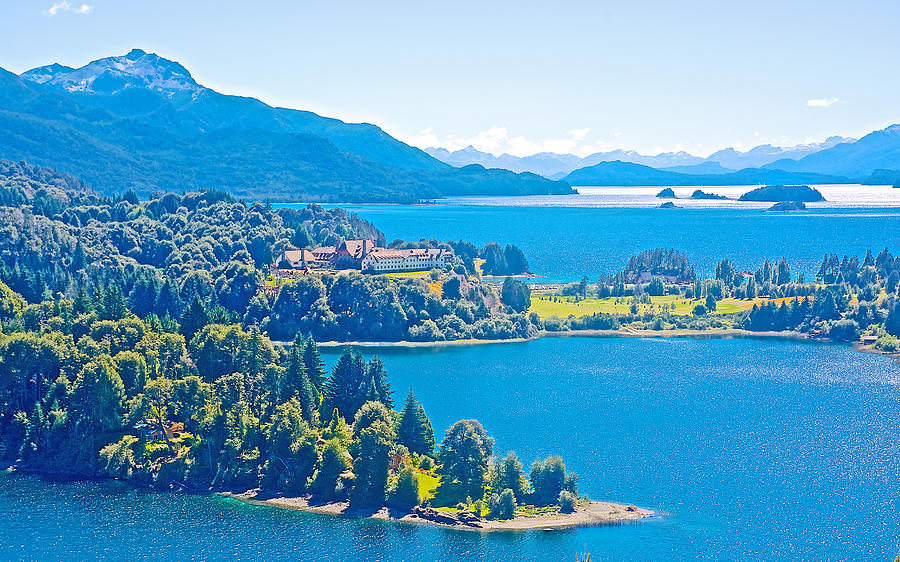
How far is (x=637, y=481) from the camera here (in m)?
62.5

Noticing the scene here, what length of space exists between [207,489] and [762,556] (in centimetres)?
3295

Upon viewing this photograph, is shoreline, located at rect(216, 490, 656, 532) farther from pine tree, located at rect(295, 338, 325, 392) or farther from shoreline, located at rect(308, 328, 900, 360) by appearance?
shoreline, located at rect(308, 328, 900, 360)

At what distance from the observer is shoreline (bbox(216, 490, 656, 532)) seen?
56031mm

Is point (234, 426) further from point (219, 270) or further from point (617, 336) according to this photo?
point (219, 270)

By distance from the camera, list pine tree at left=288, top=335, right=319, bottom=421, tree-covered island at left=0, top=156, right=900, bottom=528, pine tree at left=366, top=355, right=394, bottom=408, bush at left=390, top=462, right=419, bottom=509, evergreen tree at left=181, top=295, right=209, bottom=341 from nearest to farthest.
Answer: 1. bush at left=390, top=462, right=419, bottom=509
2. tree-covered island at left=0, top=156, right=900, bottom=528
3. pine tree at left=288, top=335, right=319, bottom=421
4. pine tree at left=366, top=355, right=394, bottom=408
5. evergreen tree at left=181, top=295, right=209, bottom=341

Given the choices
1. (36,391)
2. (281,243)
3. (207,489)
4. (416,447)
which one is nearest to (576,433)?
(416,447)

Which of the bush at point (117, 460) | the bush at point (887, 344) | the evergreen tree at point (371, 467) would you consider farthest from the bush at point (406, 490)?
the bush at point (887, 344)

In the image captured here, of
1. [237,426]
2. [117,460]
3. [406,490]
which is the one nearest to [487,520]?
[406,490]

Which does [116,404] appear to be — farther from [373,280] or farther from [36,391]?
[373,280]

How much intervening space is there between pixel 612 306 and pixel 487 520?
224ft

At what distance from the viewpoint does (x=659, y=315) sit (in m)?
115

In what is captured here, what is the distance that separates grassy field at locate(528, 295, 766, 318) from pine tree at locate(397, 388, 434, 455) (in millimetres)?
52948

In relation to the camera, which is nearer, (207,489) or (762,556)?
(762,556)

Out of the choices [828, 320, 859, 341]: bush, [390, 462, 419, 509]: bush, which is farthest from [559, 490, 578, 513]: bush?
[828, 320, 859, 341]: bush
